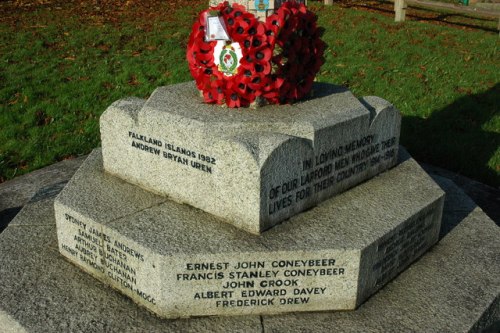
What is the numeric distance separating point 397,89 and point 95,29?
676 centimetres

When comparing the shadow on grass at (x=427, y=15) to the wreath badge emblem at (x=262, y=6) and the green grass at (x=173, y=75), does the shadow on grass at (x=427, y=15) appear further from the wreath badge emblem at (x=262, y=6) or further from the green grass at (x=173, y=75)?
the wreath badge emblem at (x=262, y=6)

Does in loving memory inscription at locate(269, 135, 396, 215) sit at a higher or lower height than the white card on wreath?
lower

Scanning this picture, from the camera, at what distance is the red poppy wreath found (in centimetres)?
380

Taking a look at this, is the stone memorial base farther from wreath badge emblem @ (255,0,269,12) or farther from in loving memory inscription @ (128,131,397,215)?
wreath badge emblem @ (255,0,269,12)

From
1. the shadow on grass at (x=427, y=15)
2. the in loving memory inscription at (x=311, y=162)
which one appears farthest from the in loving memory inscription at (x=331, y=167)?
the shadow on grass at (x=427, y=15)

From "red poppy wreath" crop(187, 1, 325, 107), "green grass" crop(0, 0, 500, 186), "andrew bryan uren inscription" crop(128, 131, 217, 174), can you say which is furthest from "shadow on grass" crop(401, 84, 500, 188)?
"andrew bryan uren inscription" crop(128, 131, 217, 174)

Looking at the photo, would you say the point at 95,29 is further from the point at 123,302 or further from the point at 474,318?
the point at 474,318

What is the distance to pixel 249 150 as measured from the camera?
10.8 feet

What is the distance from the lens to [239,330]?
124 inches

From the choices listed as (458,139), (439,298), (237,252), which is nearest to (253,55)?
(237,252)

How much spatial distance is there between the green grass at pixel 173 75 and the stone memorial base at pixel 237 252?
2629mm

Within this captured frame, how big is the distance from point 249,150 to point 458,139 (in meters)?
4.36

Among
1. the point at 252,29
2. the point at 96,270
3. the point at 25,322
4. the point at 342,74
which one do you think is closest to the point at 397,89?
the point at 342,74

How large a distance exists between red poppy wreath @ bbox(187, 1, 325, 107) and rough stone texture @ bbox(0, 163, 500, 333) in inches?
60.1
